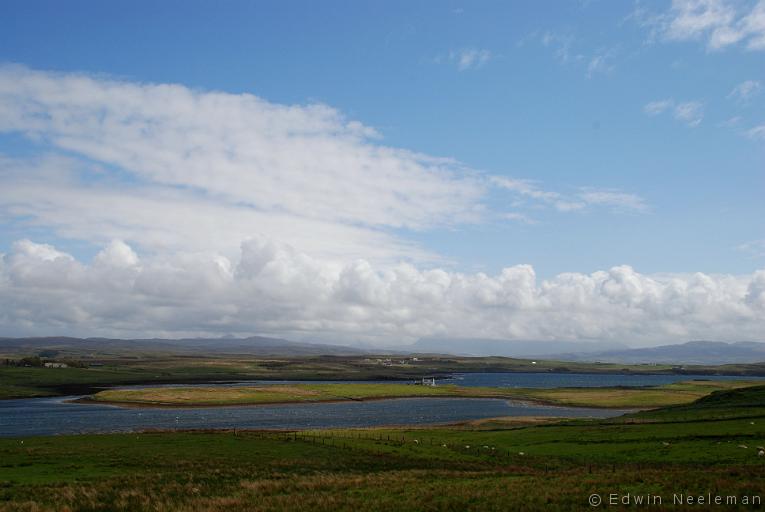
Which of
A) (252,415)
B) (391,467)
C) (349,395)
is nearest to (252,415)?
(252,415)

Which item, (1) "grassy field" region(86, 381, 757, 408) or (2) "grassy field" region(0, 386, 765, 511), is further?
(1) "grassy field" region(86, 381, 757, 408)

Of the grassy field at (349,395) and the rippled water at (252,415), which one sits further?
the grassy field at (349,395)

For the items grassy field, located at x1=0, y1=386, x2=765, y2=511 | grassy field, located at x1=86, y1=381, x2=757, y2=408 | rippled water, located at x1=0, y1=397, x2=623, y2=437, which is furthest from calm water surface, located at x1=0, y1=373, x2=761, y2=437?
grassy field, located at x1=0, y1=386, x2=765, y2=511

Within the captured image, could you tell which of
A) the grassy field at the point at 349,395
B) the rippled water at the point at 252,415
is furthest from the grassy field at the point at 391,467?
the grassy field at the point at 349,395

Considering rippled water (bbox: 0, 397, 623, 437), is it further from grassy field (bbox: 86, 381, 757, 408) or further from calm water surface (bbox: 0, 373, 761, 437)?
grassy field (bbox: 86, 381, 757, 408)

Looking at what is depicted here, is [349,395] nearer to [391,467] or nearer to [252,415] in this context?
[252,415]

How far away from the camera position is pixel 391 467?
4672 cm

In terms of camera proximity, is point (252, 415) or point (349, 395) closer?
point (252, 415)

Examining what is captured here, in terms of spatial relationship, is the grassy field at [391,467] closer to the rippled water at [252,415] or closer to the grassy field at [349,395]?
the rippled water at [252,415]

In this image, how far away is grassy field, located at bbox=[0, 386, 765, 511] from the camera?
1113 inches

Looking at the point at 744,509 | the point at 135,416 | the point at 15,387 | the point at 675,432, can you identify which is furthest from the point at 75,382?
the point at 744,509

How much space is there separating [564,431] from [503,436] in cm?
693

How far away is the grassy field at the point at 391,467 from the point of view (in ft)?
92.8

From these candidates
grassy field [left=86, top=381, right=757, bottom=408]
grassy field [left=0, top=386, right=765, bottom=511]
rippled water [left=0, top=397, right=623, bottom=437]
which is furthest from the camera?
grassy field [left=86, top=381, right=757, bottom=408]
